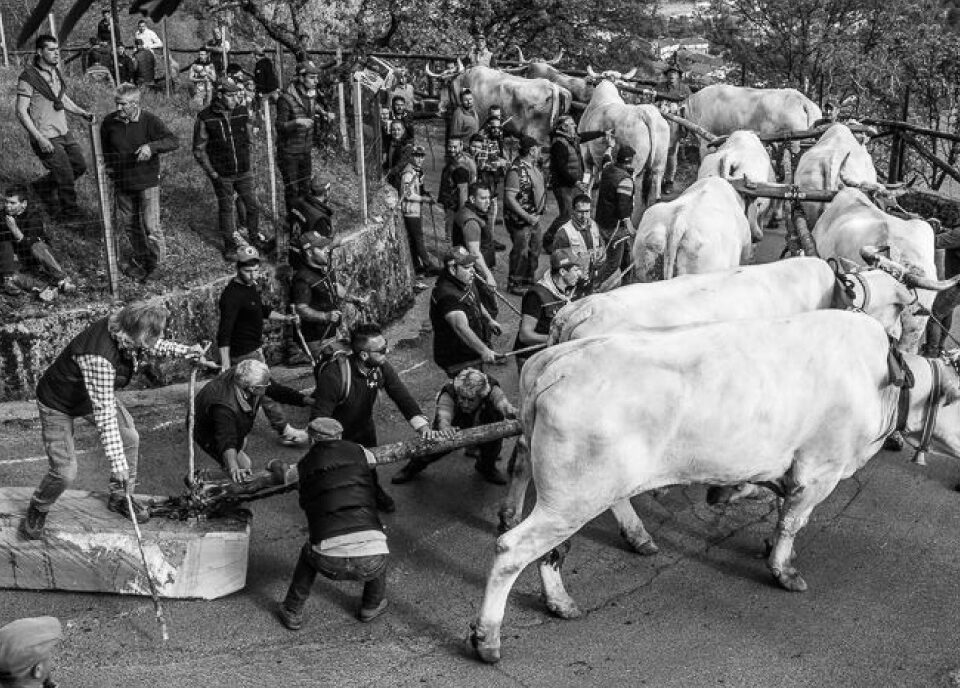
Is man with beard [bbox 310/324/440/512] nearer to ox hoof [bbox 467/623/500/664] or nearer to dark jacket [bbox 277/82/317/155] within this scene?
ox hoof [bbox 467/623/500/664]

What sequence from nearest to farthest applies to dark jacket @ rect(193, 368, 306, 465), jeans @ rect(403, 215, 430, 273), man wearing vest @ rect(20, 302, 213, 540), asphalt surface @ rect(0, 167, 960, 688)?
asphalt surface @ rect(0, 167, 960, 688) < man wearing vest @ rect(20, 302, 213, 540) < dark jacket @ rect(193, 368, 306, 465) < jeans @ rect(403, 215, 430, 273)

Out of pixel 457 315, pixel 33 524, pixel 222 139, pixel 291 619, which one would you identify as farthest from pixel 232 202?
pixel 291 619

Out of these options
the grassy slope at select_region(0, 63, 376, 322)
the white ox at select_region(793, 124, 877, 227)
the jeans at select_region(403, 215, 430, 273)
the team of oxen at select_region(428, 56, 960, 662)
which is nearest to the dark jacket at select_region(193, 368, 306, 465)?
the team of oxen at select_region(428, 56, 960, 662)

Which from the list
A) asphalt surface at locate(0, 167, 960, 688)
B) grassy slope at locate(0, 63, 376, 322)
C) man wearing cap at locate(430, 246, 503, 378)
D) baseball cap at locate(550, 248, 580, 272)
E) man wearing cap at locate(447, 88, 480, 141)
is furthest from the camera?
man wearing cap at locate(447, 88, 480, 141)

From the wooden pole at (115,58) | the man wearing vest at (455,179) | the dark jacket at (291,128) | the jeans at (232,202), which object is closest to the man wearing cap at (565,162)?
the man wearing vest at (455,179)

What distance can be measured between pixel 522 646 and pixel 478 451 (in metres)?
2.69

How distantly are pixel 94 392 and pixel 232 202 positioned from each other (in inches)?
224

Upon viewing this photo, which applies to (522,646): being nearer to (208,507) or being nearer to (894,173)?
(208,507)

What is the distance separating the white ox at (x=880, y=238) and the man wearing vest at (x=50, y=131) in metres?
7.91

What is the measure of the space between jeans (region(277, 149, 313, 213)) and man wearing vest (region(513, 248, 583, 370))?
4.64 m

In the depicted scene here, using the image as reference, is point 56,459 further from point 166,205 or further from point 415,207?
point 415,207

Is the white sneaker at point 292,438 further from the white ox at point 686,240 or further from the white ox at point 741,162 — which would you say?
the white ox at point 741,162

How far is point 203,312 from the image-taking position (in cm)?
1133

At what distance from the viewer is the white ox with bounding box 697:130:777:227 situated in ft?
49.1
